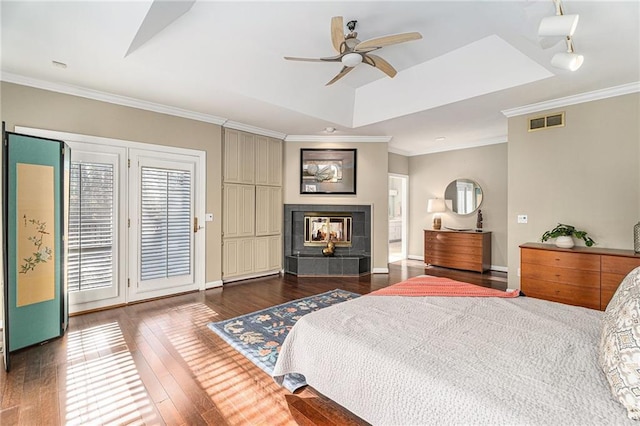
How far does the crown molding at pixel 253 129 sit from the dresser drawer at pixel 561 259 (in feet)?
13.7

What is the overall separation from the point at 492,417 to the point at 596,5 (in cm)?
283

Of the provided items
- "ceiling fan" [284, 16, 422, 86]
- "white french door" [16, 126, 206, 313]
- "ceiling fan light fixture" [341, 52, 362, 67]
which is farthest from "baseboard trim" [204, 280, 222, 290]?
"ceiling fan light fixture" [341, 52, 362, 67]

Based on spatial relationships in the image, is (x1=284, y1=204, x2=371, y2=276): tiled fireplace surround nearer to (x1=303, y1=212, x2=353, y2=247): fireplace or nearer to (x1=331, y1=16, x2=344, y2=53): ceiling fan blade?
(x1=303, y1=212, x2=353, y2=247): fireplace

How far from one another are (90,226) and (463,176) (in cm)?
661

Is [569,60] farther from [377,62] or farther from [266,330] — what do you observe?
[266,330]

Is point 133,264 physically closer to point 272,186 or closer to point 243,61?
point 272,186

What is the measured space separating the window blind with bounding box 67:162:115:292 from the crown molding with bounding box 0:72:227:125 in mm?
806

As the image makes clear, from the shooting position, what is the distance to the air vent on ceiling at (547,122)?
3.83 meters

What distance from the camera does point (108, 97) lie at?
367cm

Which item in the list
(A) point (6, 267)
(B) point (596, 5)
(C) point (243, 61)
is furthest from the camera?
(C) point (243, 61)

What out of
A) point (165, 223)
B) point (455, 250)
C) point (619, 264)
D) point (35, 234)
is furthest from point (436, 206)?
point (35, 234)

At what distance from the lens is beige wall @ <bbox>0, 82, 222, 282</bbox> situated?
3.19 m

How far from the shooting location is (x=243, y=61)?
3.47 meters

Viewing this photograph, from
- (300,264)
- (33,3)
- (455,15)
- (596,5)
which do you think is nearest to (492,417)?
(596,5)
